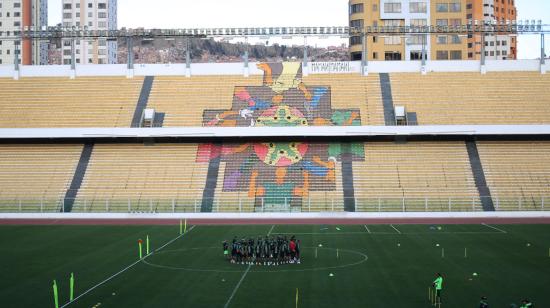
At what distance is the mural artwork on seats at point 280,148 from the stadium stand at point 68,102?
8084 millimetres

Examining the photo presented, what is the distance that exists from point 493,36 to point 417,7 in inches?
2415

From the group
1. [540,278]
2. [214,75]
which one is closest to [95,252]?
[540,278]

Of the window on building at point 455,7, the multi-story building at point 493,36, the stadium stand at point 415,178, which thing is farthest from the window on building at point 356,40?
the multi-story building at point 493,36

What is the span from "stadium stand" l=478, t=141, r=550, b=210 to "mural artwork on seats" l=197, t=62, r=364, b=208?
10064mm

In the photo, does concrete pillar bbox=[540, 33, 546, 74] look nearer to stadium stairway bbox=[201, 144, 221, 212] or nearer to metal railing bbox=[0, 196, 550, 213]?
metal railing bbox=[0, 196, 550, 213]

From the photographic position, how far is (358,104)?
62469mm

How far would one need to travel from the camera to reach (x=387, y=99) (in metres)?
63.1

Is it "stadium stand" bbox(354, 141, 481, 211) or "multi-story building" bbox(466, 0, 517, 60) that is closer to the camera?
"stadium stand" bbox(354, 141, 481, 211)

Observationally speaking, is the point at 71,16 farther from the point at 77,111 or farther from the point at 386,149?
the point at 386,149

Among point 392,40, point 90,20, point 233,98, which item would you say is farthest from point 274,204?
point 90,20

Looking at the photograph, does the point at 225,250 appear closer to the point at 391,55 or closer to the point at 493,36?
the point at 391,55

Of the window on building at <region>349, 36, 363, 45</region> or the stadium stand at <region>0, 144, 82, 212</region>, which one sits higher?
the window on building at <region>349, 36, 363, 45</region>

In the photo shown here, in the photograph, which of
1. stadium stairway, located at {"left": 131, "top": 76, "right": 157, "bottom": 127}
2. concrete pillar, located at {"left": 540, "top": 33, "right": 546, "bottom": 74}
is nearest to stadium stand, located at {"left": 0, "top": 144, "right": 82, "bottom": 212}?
stadium stairway, located at {"left": 131, "top": 76, "right": 157, "bottom": 127}

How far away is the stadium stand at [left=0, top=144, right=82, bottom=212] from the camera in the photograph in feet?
177
